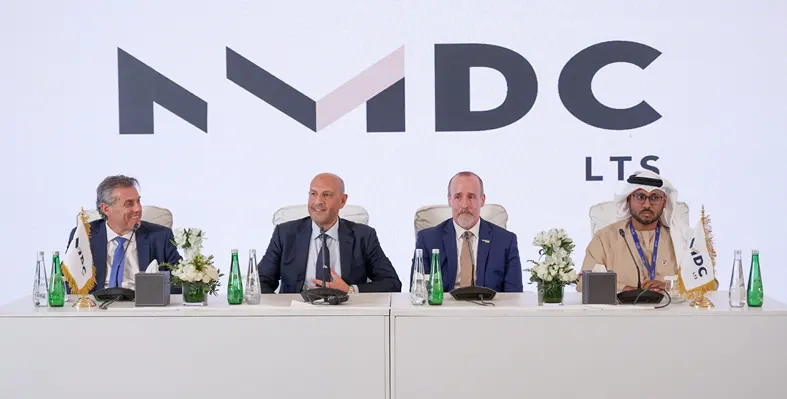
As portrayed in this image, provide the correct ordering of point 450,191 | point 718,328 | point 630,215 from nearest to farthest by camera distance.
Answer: point 718,328 → point 630,215 → point 450,191

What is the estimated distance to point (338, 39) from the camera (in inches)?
227

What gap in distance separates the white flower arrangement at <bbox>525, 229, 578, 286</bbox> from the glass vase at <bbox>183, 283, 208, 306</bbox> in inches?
50.3

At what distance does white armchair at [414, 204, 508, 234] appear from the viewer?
15.7 feet

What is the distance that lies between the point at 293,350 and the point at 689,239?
1.66 m

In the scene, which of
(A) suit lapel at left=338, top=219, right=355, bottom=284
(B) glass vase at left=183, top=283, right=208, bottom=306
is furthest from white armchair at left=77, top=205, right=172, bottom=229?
(B) glass vase at left=183, top=283, right=208, bottom=306

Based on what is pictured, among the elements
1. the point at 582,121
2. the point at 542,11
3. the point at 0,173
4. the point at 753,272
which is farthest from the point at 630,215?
the point at 0,173

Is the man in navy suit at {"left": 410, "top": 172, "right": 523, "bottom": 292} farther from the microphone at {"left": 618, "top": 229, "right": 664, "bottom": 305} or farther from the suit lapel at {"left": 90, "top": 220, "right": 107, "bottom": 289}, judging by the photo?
the suit lapel at {"left": 90, "top": 220, "right": 107, "bottom": 289}

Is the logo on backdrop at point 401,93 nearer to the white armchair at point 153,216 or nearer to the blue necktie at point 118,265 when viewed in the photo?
the white armchair at point 153,216

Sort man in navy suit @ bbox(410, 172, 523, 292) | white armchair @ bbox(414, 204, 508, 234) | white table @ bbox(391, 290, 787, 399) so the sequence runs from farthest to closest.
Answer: white armchair @ bbox(414, 204, 508, 234)
man in navy suit @ bbox(410, 172, 523, 292)
white table @ bbox(391, 290, 787, 399)

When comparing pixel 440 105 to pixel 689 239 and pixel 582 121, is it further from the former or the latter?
pixel 689 239

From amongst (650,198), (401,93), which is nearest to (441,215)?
(650,198)

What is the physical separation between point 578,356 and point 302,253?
180cm

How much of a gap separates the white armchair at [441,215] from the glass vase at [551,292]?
4.50ft

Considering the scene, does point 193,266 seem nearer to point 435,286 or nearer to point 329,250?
point 435,286
